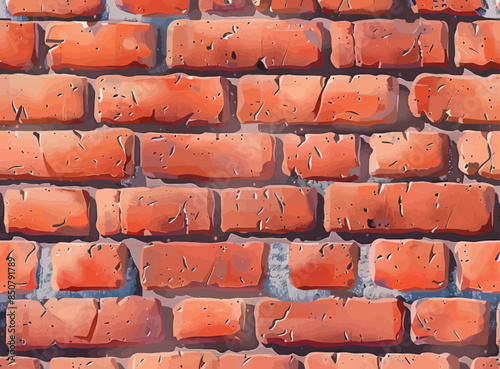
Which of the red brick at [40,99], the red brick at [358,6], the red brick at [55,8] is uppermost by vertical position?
the red brick at [358,6]

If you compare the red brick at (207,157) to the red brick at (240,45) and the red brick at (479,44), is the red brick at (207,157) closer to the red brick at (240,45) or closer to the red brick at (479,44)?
the red brick at (240,45)

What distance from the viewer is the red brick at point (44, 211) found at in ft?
1.84

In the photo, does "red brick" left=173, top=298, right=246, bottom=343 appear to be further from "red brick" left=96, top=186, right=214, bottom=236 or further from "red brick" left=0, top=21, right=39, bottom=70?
"red brick" left=0, top=21, right=39, bottom=70

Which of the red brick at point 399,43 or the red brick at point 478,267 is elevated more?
the red brick at point 399,43

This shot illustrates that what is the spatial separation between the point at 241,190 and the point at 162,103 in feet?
0.55

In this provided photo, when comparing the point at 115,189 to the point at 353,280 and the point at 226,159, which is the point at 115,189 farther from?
the point at 353,280

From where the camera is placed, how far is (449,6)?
574 mm

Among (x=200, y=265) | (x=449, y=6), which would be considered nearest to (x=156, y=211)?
(x=200, y=265)

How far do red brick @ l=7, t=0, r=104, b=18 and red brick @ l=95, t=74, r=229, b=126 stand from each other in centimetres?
11

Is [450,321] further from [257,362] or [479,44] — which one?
[479,44]

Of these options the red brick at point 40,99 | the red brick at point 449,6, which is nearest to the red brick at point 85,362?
the red brick at point 40,99

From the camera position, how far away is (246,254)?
57 cm

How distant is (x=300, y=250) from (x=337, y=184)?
0.36 feet

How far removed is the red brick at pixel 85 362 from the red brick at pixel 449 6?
26.6 inches
